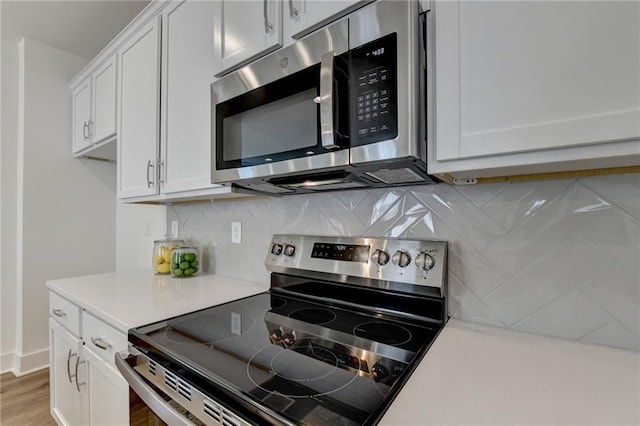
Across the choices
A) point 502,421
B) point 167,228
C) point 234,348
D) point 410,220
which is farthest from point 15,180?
point 502,421

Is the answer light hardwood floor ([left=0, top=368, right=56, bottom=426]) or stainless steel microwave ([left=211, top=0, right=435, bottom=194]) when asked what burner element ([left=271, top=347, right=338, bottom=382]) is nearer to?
A: stainless steel microwave ([left=211, top=0, right=435, bottom=194])

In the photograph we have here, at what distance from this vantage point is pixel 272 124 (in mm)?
1004

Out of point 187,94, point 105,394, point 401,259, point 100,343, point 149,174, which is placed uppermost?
point 187,94

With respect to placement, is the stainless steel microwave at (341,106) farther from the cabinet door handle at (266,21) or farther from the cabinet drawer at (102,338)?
the cabinet drawer at (102,338)

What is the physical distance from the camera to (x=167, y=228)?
6.75 ft

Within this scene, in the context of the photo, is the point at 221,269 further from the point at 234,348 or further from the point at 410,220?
the point at 410,220

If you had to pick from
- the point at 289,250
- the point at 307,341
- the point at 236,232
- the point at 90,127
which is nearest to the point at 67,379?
the point at 236,232

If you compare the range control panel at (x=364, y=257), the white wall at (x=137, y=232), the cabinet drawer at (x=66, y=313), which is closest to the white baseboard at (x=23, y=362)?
the white wall at (x=137, y=232)

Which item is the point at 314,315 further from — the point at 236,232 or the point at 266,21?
the point at 266,21

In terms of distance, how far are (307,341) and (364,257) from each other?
363mm

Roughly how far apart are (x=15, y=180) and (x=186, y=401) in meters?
2.84

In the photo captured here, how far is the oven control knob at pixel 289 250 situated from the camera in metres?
1.28

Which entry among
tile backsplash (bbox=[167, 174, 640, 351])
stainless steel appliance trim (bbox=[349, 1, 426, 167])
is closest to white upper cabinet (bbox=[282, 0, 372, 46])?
stainless steel appliance trim (bbox=[349, 1, 426, 167])

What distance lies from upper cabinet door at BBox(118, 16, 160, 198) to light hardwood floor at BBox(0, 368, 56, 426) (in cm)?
149
